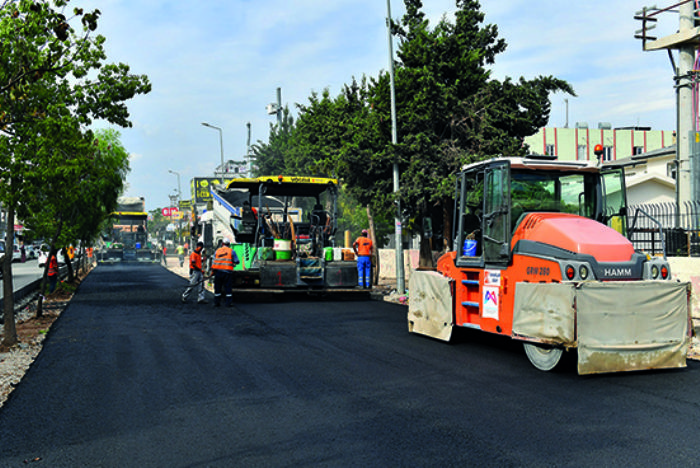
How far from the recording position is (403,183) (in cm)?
1952

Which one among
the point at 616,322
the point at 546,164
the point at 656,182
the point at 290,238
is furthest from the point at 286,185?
the point at 656,182

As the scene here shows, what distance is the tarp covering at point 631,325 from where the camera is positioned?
7469mm

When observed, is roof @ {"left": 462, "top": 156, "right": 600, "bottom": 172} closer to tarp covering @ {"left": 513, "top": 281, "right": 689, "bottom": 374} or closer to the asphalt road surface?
tarp covering @ {"left": 513, "top": 281, "right": 689, "bottom": 374}

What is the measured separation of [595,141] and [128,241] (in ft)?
128

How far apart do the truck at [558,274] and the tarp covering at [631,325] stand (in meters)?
0.01

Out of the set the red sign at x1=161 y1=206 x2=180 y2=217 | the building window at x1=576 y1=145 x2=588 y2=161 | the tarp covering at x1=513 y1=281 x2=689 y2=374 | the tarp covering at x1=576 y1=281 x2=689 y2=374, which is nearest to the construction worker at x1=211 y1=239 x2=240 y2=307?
the tarp covering at x1=513 y1=281 x2=689 y2=374

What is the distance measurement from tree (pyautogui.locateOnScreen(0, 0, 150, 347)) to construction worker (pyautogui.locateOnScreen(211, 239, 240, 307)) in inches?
184

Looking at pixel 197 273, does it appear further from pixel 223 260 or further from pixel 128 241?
pixel 128 241

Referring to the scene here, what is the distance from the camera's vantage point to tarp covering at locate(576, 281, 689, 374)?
7469 millimetres

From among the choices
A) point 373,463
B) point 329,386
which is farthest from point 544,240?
point 373,463

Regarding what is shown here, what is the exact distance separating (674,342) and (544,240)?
6.32ft

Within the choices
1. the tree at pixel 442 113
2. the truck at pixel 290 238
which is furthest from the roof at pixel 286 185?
the tree at pixel 442 113

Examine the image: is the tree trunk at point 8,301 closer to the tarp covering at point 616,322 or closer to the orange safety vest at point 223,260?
the orange safety vest at point 223,260

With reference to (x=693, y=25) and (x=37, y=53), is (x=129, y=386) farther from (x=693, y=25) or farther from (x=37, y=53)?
(x=693, y=25)
